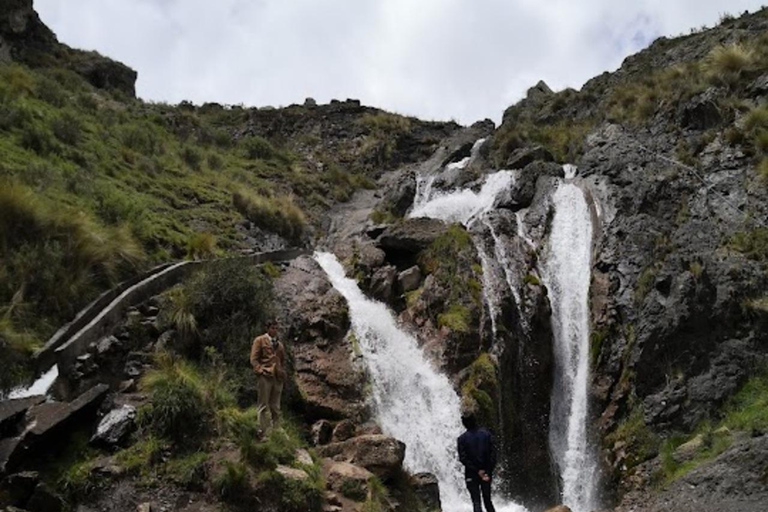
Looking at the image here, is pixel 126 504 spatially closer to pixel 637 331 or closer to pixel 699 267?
pixel 637 331

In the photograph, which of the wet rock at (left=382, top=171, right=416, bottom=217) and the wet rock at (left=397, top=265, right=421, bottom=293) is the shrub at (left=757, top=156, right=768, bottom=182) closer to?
the wet rock at (left=397, top=265, right=421, bottom=293)

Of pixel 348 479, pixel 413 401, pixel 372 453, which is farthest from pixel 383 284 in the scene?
pixel 348 479

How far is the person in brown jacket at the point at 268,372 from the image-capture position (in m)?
11.9

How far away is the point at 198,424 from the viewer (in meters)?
11.4

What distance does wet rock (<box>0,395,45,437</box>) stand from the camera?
392 inches

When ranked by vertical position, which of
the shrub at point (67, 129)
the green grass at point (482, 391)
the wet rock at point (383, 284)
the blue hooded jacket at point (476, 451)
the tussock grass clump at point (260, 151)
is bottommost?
the blue hooded jacket at point (476, 451)

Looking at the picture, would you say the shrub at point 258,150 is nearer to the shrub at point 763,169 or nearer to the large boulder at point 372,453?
the shrub at point 763,169

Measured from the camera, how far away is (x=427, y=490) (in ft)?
41.4

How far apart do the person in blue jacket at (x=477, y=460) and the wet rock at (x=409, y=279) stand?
956 centimetres

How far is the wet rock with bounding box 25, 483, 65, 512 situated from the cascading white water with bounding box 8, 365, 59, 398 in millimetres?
2292

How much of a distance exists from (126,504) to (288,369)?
5341mm

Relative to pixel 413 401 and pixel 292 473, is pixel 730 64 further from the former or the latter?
pixel 292 473

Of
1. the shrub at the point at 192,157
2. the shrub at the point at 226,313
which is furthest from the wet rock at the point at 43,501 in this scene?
the shrub at the point at 192,157

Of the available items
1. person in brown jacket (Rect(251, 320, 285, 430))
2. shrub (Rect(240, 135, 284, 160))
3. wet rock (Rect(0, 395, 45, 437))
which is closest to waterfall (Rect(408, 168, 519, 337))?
shrub (Rect(240, 135, 284, 160))
